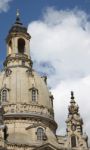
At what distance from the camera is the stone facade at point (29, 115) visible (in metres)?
72.0

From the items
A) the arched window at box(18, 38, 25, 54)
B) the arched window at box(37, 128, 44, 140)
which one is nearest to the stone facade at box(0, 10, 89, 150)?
the arched window at box(37, 128, 44, 140)

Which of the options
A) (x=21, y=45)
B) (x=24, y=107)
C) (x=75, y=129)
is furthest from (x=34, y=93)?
(x=21, y=45)

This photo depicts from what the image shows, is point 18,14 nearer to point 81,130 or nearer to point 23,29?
point 23,29

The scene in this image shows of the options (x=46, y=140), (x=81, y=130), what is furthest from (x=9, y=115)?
(x=81, y=130)

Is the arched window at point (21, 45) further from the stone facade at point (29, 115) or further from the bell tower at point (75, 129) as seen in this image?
the bell tower at point (75, 129)

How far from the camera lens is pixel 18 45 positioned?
87000 millimetres

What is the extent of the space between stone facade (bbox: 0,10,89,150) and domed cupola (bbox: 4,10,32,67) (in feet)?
1.54

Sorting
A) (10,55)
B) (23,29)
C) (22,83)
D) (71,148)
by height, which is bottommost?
(71,148)

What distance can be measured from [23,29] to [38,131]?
22.1 m

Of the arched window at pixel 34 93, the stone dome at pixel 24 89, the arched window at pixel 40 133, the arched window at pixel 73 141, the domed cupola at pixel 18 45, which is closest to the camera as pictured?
the arched window at pixel 40 133

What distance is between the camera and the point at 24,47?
3435 inches

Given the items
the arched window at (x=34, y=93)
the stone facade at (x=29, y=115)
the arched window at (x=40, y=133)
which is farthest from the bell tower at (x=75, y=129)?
the arched window at (x=34, y=93)

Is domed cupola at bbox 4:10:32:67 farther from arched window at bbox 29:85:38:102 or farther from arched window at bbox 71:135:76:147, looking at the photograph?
arched window at bbox 71:135:76:147

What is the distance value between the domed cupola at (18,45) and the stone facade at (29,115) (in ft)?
1.54
